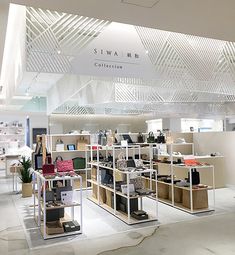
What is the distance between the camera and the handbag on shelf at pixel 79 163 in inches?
335

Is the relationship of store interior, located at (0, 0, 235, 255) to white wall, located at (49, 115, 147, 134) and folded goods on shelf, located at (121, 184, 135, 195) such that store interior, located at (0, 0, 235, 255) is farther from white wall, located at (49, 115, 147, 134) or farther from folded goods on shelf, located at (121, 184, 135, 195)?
white wall, located at (49, 115, 147, 134)

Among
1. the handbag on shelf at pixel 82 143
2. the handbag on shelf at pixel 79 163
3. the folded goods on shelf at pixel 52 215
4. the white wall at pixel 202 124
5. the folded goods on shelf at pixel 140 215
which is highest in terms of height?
the white wall at pixel 202 124

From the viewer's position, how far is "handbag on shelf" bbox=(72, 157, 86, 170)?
850 cm

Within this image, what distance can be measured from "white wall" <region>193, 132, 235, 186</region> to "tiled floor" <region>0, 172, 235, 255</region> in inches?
77.9

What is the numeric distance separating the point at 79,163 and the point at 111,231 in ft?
13.4

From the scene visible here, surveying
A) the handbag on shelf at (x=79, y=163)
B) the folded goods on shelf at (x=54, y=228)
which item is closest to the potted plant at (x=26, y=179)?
the handbag on shelf at (x=79, y=163)

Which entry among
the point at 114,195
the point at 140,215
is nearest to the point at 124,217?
the point at 140,215

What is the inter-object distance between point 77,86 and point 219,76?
3368 millimetres

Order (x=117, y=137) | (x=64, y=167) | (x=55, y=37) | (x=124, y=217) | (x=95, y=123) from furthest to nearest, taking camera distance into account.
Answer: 1. (x=95, y=123)
2. (x=117, y=137)
3. (x=124, y=217)
4. (x=64, y=167)
5. (x=55, y=37)

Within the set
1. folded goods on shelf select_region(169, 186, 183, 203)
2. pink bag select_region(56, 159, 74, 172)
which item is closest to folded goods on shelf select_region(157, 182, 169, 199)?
folded goods on shelf select_region(169, 186, 183, 203)

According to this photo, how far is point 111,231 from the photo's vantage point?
4.66 meters

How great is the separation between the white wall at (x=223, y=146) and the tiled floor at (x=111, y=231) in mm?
1980

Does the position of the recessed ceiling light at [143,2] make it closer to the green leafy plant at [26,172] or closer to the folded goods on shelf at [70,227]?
the folded goods on shelf at [70,227]

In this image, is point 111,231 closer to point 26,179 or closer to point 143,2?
point 143,2
